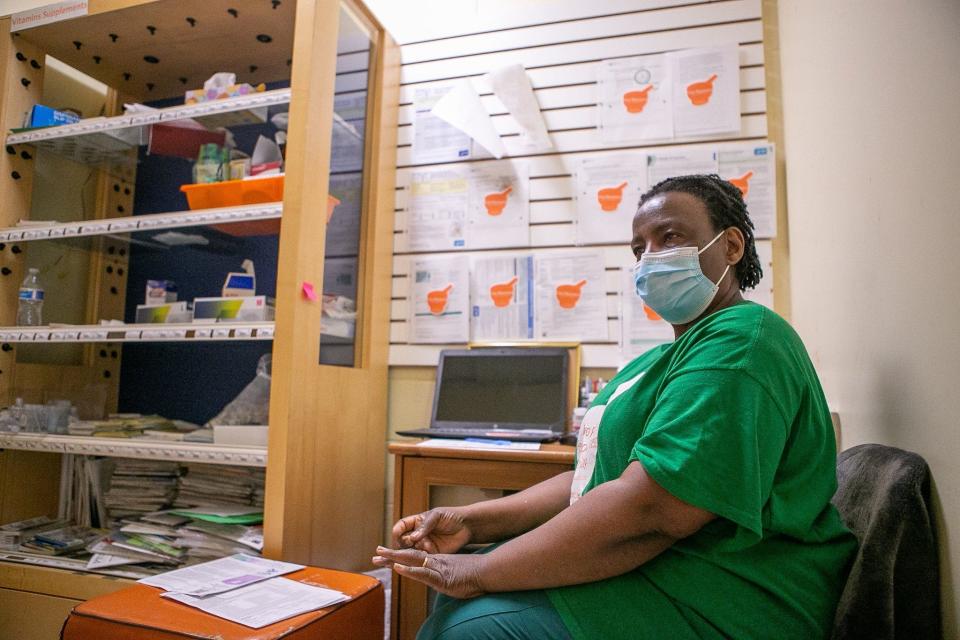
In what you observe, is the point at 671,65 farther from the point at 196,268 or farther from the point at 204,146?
the point at 196,268

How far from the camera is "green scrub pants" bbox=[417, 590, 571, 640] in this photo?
1.00 m

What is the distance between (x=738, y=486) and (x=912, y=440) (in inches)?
17.3

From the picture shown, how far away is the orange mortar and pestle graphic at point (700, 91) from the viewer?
7.93 ft

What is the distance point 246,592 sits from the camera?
154cm

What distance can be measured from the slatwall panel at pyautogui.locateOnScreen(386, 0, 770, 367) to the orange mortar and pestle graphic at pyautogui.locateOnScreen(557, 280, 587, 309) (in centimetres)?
12

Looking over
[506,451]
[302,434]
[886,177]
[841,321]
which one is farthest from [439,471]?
[886,177]

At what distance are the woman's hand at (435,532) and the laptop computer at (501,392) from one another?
2.59 feet

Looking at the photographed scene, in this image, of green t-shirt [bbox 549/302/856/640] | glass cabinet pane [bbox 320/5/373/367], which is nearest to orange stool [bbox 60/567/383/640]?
green t-shirt [bbox 549/302/856/640]

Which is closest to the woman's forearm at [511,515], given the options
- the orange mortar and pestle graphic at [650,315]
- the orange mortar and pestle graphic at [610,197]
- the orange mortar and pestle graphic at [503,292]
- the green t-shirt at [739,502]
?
the green t-shirt at [739,502]

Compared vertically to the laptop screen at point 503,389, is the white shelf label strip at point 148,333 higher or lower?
higher

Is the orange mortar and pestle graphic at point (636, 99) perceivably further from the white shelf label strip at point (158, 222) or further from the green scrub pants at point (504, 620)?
the green scrub pants at point (504, 620)

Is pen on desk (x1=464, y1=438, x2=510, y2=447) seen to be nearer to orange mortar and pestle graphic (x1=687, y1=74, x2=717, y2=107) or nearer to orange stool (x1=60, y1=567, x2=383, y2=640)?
orange stool (x1=60, y1=567, x2=383, y2=640)

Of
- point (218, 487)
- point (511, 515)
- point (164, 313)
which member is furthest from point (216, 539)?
point (511, 515)

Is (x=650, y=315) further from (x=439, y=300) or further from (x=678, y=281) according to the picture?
(x=678, y=281)
